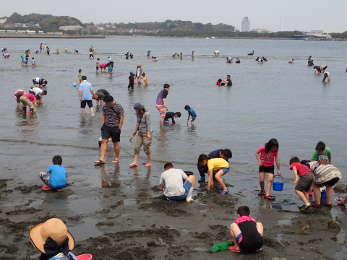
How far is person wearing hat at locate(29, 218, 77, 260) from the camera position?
241 inches

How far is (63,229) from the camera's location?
614 cm

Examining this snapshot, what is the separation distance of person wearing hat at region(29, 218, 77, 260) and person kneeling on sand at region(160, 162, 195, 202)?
Result: 3949 mm

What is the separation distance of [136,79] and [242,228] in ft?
93.2

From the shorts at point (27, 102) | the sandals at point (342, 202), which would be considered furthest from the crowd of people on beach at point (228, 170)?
the shorts at point (27, 102)

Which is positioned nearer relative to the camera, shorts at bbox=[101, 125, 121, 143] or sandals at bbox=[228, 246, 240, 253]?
sandals at bbox=[228, 246, 240, 253]

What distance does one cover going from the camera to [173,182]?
33.0 ft

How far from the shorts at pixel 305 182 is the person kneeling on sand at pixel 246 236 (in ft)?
7.60

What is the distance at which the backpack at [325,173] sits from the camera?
32.4 ft

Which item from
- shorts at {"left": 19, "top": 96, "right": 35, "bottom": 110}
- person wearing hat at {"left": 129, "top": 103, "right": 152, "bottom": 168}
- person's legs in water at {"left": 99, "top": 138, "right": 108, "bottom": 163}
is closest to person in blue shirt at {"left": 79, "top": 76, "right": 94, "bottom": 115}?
shorts at {"left": 19, "top": 96, "right": 35, "bottom": 110}

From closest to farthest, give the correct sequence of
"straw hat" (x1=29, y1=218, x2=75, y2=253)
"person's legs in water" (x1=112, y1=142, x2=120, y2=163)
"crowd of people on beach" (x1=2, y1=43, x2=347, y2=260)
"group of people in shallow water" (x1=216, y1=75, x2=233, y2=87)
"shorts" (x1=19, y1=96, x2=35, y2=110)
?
"straw hat" (x1=29, y1=218, x2=75, y2=253), "crowd of people on beach" (x1=2, y1=43, x2=347, y2=260), "person's legs in water" (x1=112, y1=142, x2=120, y2=163), "shorts" (x1=19, y1=96, x2=35, y2=110), "group of people in shallow water" (x1=216, y1=75, x2=233, y2=87)

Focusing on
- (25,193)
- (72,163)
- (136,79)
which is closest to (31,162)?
(72,163)

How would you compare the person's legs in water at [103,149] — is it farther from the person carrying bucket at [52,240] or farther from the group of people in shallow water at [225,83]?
the group of people in shallow water at [225,83]

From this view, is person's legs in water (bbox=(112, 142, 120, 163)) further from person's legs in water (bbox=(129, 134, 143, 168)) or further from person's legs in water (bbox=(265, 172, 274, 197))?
person's legs in water (bbox=(265, 172, 274, 197))

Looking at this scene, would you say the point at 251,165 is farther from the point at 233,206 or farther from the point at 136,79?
the point at 136,79
